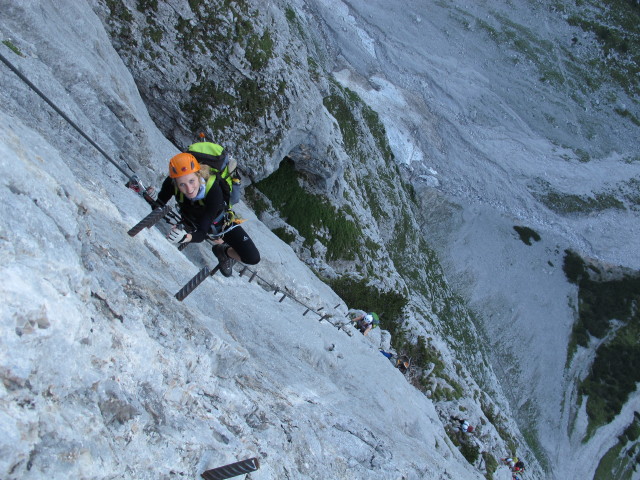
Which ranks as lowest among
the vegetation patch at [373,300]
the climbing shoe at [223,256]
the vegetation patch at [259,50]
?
the vegetation patch at [373,300]

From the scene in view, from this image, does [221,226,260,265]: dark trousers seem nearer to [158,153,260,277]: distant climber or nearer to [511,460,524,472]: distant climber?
[158,153,260,277]: distant climber

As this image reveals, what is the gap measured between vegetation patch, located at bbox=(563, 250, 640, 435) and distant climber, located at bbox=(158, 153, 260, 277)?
68.6 meters

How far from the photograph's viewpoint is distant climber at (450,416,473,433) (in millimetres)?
30859

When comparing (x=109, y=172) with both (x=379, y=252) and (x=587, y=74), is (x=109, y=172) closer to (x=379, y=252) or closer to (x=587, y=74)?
(x=379, y=252)

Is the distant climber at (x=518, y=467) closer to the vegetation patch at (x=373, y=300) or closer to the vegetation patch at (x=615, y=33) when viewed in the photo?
the vegetation patch at (x=373, y=300)

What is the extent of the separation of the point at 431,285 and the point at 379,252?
56.4 feet

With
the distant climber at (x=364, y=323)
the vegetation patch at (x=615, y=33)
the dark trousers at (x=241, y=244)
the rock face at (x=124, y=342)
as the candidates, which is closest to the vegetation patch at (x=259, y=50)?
the rock face at (x=124, y=342)

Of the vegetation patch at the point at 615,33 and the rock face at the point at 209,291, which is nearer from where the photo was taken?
the rock face at the point at 209,291

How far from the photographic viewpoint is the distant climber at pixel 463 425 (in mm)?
30859

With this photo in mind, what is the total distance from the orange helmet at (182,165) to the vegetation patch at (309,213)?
26907mm

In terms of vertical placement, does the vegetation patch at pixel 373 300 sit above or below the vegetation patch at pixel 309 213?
below

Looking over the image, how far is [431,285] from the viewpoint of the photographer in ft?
186

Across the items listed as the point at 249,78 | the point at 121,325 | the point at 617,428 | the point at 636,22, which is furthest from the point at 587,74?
the point at 121,325

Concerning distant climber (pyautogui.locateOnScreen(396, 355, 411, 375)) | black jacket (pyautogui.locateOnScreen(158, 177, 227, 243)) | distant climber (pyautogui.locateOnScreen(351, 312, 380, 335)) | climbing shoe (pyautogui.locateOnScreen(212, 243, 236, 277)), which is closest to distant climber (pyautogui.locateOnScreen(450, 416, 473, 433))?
distant climber (pyautogui.locateOnScreen(396, 355, 411, 375))
